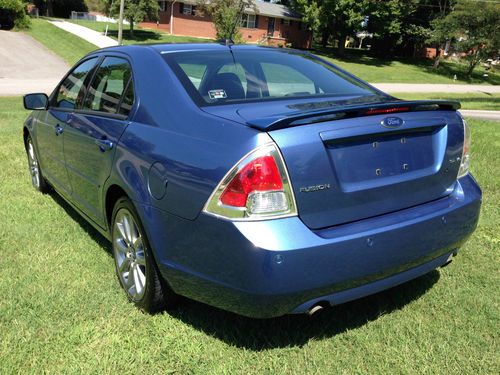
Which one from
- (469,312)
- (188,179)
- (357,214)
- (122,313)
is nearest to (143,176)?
(188,179)

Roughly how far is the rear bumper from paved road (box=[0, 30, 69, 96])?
17.0 meters

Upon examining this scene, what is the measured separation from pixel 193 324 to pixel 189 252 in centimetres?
68

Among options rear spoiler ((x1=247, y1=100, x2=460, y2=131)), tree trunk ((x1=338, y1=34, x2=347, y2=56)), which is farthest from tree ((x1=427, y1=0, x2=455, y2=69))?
rear spoiler ((x1=247, y1=100, x2=460, y2=131))

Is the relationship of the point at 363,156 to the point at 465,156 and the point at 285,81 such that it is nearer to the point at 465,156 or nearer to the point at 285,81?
the point at 465,156

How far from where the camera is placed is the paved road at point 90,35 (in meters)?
36.7

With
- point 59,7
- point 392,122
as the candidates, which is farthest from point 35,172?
point 59,7

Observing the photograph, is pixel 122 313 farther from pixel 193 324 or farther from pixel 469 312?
pixel 469 312

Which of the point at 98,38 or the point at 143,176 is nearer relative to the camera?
the point at 143,176

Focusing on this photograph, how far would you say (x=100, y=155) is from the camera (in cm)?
333

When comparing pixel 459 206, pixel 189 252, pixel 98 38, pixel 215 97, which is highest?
pixel 215 97

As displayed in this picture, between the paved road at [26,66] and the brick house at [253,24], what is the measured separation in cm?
1738

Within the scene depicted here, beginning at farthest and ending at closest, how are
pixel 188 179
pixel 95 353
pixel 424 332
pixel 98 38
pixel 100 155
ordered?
pixel 98 38, pixel 100 155, pixel 424 332, pixel 95 353, pixel 188 179

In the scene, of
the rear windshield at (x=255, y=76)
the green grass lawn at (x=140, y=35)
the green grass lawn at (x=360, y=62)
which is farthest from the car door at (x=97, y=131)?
the green grass lawn at (x=140, y=35)

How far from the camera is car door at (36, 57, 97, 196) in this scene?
4105mm
